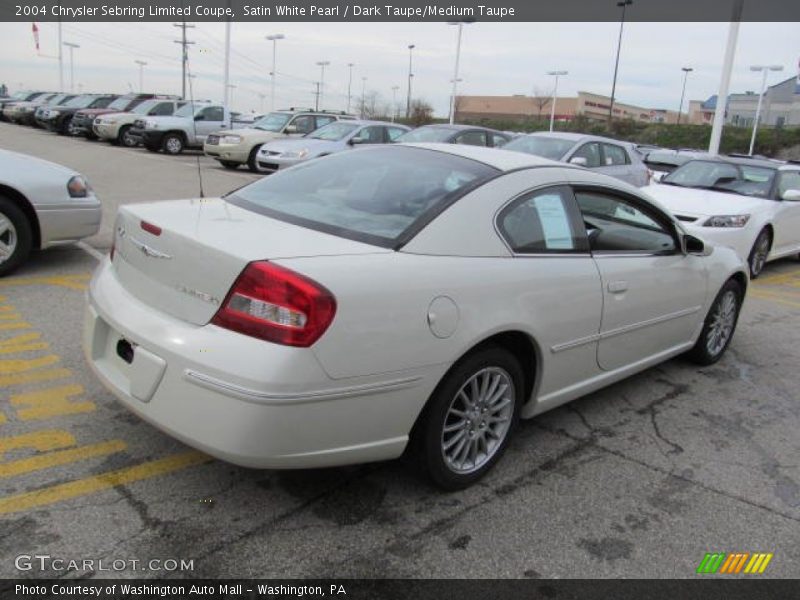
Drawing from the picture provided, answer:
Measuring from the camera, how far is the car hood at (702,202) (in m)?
8.26

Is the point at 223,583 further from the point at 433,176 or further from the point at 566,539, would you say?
the point at 433,176

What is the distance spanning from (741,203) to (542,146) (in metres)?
3.76

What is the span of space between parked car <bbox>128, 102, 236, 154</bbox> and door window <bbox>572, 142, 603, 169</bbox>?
1335cm

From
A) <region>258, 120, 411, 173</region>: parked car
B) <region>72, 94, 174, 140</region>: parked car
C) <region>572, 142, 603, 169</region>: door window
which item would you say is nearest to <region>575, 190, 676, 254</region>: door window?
<region>572, 142, 603, 169</region>: door window

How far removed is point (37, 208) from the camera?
5.93 metres

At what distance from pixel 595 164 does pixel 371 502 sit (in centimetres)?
993

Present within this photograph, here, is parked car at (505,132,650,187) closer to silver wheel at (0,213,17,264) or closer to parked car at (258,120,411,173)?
parked car at (258,120,411,173)

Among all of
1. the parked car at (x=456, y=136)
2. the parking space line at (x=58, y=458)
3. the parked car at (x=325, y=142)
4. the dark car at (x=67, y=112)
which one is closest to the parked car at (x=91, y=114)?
the dark car at (x=67, y=112)

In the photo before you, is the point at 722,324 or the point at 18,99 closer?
the point at 722,324

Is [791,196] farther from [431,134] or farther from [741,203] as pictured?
[431,134]

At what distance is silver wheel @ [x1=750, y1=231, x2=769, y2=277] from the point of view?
28.6ft

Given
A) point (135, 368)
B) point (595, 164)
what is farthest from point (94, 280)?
point (595, 164)

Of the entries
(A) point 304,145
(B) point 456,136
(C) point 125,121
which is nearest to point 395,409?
(B) point 456,136

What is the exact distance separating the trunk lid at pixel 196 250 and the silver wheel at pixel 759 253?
753 cm
